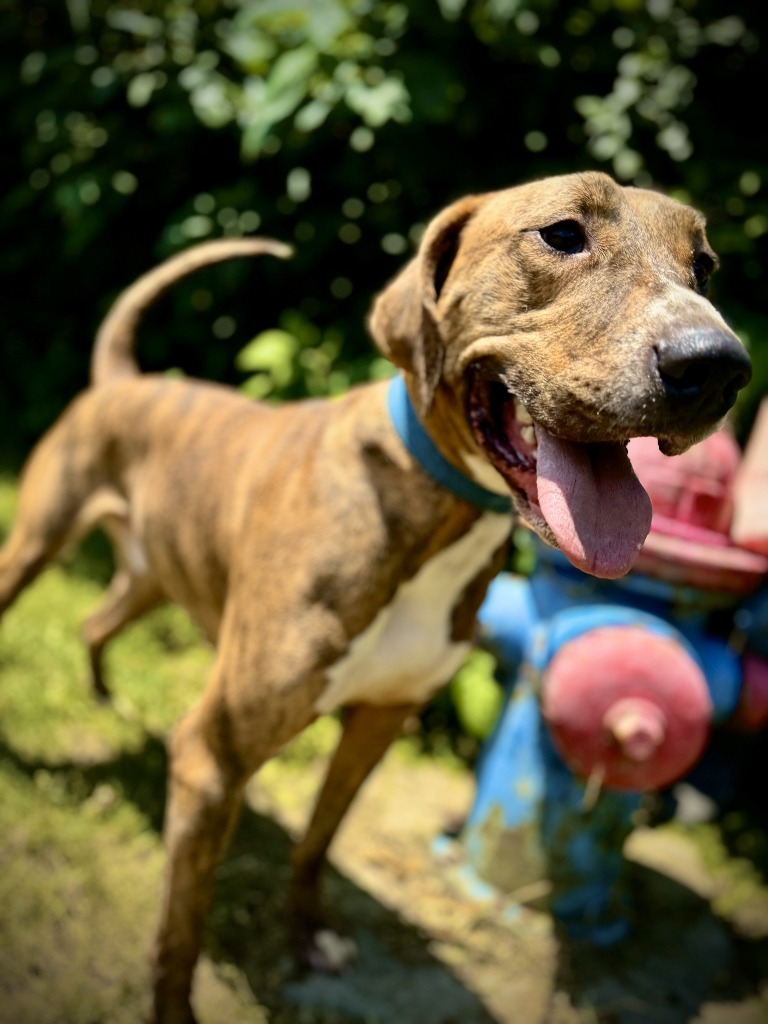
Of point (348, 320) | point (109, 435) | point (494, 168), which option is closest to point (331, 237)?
point (348, 320)

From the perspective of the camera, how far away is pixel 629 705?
2.67 m

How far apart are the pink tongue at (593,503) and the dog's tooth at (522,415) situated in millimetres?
76

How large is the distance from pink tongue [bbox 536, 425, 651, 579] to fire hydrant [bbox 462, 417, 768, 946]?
0.93 metres

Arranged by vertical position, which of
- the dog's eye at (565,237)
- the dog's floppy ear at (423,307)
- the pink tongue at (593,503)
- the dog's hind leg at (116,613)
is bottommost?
the dog's hind leg at (116,613)

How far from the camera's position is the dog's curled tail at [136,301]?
3100 millimetres

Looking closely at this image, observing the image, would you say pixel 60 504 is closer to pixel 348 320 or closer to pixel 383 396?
pixel 383 396

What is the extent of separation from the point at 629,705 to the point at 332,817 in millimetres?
930

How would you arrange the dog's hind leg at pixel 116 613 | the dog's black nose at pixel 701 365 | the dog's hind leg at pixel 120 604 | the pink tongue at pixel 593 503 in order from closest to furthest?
1. the dog's black nose at pixel 701 365
2. the pink tongue at pixel 593 503
3. the dog's hind leg at pixel 120 604
4. the dog's hind leg at pixel 116 613

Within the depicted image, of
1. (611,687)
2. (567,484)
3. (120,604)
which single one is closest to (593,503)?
(567,484)

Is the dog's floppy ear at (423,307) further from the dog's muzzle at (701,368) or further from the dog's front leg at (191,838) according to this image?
the dog's front leg at (191,838)

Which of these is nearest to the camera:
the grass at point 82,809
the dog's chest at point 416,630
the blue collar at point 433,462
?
the blue collar at point 433,462

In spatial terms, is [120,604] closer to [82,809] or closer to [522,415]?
[82,809]

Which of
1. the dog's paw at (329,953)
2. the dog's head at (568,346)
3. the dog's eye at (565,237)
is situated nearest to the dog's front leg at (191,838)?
the dog's paw at (329,953)

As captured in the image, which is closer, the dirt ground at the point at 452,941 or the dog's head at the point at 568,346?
the dog's head at the point at 568,346
